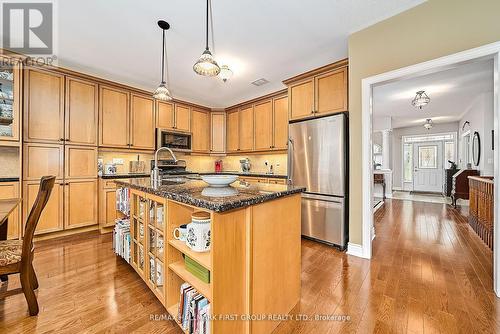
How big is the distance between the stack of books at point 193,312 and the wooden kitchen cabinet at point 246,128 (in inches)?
146

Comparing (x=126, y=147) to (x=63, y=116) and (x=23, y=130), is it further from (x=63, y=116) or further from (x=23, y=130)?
(x=23, y=130)

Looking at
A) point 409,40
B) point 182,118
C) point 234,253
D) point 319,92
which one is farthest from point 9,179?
point 409,40

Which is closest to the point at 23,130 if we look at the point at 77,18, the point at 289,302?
the point at 77,18

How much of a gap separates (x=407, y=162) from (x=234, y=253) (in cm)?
996

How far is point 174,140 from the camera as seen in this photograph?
4.53 metres

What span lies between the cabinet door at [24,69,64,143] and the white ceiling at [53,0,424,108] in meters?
0.35

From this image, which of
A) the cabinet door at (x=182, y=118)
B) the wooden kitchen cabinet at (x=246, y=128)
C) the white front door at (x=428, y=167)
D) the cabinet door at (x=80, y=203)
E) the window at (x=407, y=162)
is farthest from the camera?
the window at (x=407, y=162)

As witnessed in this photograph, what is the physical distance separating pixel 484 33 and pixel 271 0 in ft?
6.03

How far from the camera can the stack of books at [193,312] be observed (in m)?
1.14

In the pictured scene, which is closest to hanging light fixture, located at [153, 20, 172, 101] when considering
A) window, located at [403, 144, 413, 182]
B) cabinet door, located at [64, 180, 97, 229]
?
cabinet door, located at [64, 180, 97, 229]

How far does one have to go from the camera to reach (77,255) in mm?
2570

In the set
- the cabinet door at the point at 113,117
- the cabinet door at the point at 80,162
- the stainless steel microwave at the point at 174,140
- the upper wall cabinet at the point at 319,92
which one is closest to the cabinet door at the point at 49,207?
the cabinet door at the point at 80,162

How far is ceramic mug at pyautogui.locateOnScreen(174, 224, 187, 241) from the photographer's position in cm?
140

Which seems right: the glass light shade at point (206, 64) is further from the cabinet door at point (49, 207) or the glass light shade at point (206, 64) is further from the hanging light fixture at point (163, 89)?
the cabinet door at point (49, 207)
